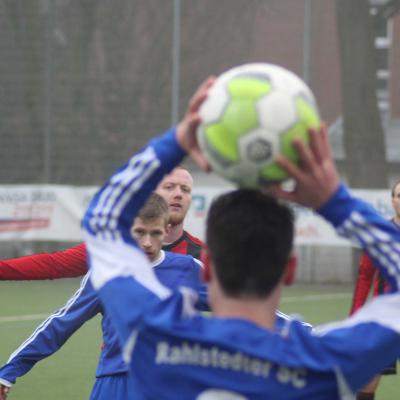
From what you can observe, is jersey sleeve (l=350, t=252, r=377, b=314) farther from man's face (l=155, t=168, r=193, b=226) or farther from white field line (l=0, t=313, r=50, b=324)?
white field line (l=0, t=313, r=50, b=324)

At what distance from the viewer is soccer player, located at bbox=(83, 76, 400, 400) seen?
7.02 feet

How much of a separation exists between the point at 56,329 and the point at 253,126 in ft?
9.37

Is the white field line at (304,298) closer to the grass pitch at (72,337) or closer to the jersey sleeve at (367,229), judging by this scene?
the grass pitch at (72,337)

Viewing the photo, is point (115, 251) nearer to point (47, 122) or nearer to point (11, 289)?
point (11, 289)

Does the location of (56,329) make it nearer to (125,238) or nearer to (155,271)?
(155,271)

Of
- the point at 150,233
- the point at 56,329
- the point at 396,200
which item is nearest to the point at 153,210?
the point at 150,233

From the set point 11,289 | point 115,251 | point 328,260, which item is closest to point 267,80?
point 115,251

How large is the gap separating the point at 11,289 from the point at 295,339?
13.2m

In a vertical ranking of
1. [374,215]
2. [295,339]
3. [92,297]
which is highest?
[374,215]

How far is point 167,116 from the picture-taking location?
16.6 m

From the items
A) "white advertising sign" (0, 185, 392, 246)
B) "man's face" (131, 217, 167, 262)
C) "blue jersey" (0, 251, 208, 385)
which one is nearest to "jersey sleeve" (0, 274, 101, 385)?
"blue jersey" (0, 251, 208, 385)

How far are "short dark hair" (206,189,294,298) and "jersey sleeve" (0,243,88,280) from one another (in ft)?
7.68

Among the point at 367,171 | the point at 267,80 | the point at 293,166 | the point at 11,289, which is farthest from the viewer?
the point at 367,171

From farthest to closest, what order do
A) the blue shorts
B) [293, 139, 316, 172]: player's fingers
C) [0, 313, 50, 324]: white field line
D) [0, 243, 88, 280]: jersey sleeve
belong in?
1. [0, 313, 50, 324]: white field line
2. [0, 243, 88, 280]: jersey sleeve
3. the blue shorts
4. [293, 139, 316, 172]: player's fingers
